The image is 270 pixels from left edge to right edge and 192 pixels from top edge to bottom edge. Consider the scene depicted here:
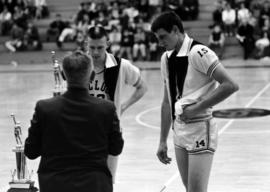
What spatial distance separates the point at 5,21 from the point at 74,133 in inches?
1098

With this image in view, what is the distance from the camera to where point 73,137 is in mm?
4395

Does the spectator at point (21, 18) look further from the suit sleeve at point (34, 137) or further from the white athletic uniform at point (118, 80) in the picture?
the suit sleeve at point (34, 137)

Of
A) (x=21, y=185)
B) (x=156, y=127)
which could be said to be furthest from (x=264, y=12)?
(x=21, y=185)

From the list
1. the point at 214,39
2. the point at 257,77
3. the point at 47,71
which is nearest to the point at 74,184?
the point at 257,77

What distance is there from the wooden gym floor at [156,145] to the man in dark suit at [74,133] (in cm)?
438

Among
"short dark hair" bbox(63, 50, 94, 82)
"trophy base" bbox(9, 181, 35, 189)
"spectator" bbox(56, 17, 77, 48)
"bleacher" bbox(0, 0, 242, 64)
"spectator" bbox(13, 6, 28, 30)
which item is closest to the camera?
"short dark hair" bbox(63, 50, 94, 82)

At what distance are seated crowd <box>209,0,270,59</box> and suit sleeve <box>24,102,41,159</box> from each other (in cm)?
2302

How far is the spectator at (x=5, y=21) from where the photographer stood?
31469 mm

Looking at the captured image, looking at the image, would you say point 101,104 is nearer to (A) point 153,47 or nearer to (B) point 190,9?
(A) point 153,47

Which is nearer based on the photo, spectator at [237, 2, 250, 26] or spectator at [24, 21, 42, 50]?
spectator at [237, 2, 250, 26]

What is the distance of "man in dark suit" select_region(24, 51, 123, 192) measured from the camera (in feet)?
14.4

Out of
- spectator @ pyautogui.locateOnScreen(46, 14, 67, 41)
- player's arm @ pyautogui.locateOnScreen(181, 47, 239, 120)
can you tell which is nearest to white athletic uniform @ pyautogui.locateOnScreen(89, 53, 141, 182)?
player's arm @ pyautogui.locateOnScreen(181, 47, 239, 120)

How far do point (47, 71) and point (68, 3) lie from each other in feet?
29.3

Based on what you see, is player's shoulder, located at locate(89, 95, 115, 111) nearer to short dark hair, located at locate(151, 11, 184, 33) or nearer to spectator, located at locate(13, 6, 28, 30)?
short dark hair, located at locate(151, 11, 184, 33)
